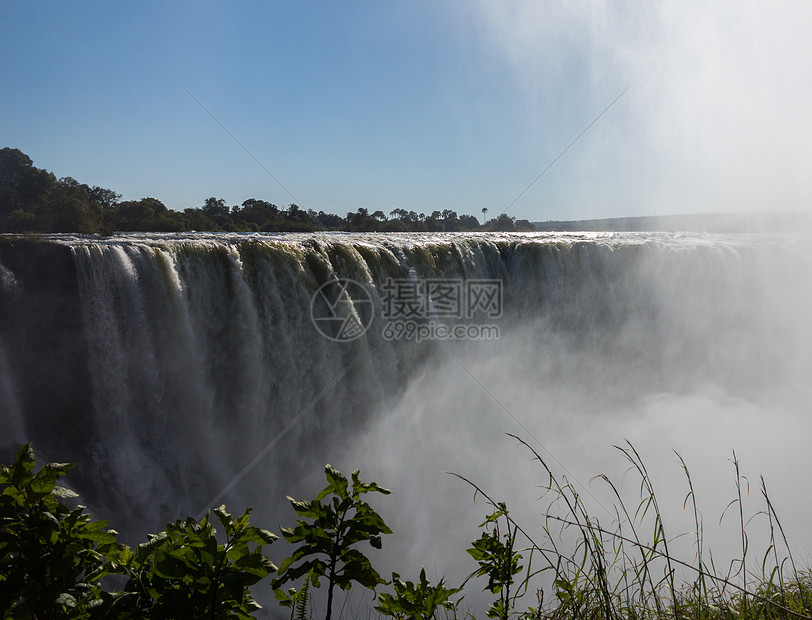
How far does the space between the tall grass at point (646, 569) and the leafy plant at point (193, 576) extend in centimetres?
59

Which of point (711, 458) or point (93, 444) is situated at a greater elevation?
point (711, 458)

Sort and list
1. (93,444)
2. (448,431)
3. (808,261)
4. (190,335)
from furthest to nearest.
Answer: (808,261) < (448,431) < (190,335) < (93,444)

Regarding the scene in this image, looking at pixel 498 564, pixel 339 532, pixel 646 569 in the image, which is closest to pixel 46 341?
pixel 339 532

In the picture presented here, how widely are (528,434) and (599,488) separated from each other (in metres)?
2.22

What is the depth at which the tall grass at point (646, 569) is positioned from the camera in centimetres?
167

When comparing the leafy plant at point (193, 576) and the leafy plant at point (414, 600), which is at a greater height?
the leafy plant at point (193, 576)

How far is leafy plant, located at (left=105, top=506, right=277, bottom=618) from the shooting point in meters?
1.03

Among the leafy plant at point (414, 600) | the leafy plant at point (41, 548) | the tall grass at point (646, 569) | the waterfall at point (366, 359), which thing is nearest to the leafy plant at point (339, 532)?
the leafy plant at point (414, 600)

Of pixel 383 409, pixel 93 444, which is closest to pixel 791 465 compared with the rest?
pixel 383 409

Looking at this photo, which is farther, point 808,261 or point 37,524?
point 808,261

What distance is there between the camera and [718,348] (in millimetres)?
15648

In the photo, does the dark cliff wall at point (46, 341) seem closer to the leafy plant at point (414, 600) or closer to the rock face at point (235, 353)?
the rock face at point (235, 353)

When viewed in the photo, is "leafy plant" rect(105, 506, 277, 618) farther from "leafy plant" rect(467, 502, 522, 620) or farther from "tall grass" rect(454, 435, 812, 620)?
"leafy plant" rect(467, 502, 522, 620)

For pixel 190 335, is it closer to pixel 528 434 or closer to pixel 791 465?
pixel 528 434
